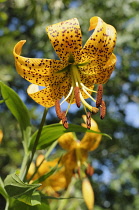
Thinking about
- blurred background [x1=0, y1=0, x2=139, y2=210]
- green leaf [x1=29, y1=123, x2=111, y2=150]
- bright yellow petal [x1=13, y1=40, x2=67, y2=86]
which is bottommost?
blurred background [x1=0, y1=0, x2=139, y2=210]

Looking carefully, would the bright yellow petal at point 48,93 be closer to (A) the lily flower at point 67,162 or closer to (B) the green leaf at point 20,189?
(B) the green leaf at point 20,189

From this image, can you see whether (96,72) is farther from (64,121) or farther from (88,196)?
(88,196)

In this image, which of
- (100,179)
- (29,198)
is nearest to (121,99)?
(100,179)

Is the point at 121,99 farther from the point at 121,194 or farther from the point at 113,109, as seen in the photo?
the point at 121,194

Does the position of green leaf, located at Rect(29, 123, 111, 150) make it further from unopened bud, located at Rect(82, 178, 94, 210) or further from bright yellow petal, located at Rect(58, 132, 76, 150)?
bright yellow petal, located at Rect(58, 132, 76, 150)

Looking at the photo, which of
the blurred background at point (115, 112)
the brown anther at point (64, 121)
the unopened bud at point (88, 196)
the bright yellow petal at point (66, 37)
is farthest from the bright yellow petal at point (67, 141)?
the blurred background at point (115, 112)

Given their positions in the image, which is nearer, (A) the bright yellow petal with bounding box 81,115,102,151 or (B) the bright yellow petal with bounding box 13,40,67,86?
(B) the bright yellow petal with bounding box 13,40,67,86

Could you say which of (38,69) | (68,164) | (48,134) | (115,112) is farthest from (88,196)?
(115,112)

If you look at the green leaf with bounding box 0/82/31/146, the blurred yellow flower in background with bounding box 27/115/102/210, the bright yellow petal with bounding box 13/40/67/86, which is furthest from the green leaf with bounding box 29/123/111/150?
the blurred yellow flower in background with bounding box 27/115/102/210

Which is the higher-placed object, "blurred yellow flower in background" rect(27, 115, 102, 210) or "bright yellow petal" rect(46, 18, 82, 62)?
"bright yellow petal" rect(46, 18, 82, 62)
